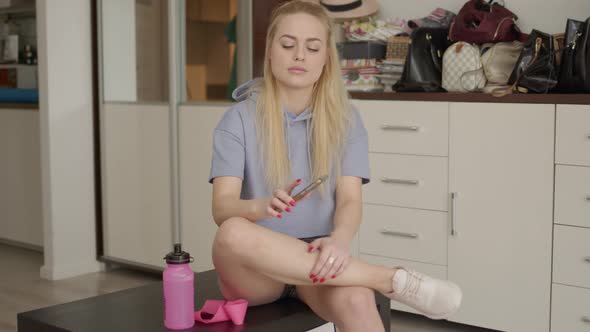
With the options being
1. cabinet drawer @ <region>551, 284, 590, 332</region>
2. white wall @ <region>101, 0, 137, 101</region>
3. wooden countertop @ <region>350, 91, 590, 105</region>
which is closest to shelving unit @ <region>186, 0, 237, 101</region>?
white wall @ <region>101, 0, 137, 101</region>

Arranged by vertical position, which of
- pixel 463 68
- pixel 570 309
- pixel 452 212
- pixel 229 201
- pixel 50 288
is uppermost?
pixel 463 68

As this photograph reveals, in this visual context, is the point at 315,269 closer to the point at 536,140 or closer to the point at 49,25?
the point at 536,140

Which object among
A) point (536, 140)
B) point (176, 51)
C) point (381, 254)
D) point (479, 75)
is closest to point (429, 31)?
point (479, 75)

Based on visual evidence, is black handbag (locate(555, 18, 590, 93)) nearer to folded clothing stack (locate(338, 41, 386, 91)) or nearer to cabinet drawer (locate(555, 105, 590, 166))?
cabinet drawer (locate(555, 105, 590, 166))

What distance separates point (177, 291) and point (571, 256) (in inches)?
60.9

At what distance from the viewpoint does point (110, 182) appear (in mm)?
4070

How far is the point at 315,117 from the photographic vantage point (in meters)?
2.11

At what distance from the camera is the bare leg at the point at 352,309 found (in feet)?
5.83

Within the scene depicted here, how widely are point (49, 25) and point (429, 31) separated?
6.05 feet

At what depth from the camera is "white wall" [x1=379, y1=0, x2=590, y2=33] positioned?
3.10 metres

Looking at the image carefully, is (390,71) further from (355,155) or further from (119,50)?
(119,50)

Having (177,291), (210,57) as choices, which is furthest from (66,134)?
(177,291)

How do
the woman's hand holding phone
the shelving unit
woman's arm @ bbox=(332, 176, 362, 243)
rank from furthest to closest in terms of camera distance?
the shelving unit, woman's arm @ bbox=(332, 176, 362, 243), the woman's hand holding phone

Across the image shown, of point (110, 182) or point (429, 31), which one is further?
point (110, 182)
